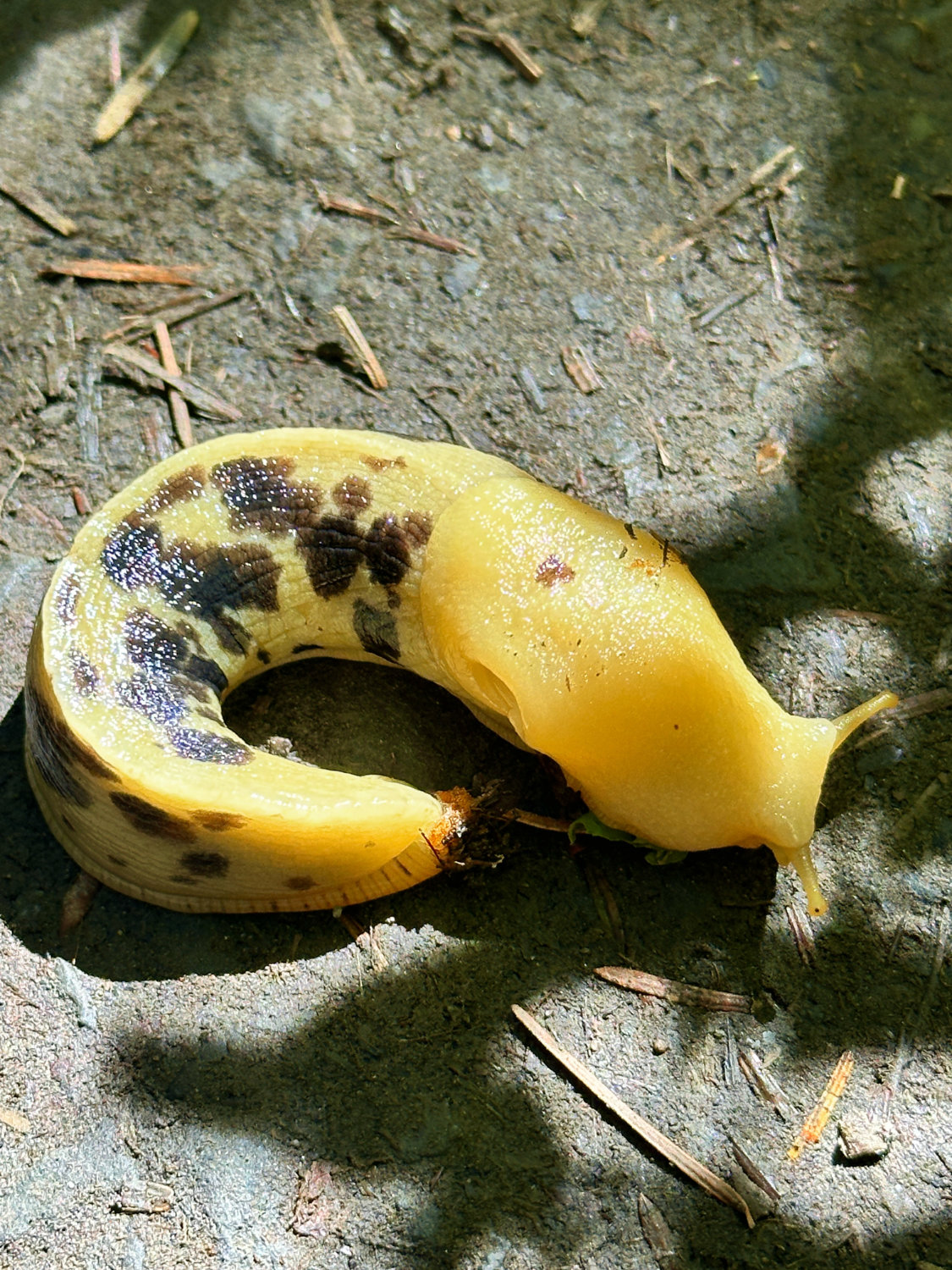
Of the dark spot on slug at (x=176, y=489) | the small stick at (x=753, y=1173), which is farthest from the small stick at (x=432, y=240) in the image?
the small stick at (x=753, y=1173)

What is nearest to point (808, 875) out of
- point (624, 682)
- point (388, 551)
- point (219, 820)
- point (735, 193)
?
point (624, 682)

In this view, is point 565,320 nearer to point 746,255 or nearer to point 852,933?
point 746,255

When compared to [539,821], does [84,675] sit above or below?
above

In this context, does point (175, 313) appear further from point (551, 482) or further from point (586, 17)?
point (586, 17)

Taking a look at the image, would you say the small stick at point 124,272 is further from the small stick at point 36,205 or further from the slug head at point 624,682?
the slug head at point 624,682

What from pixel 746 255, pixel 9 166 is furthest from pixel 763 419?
pixel 9 166

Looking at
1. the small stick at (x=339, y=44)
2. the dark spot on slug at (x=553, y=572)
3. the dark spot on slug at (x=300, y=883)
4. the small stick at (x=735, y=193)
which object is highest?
the small stick at (x=339, y=44)
